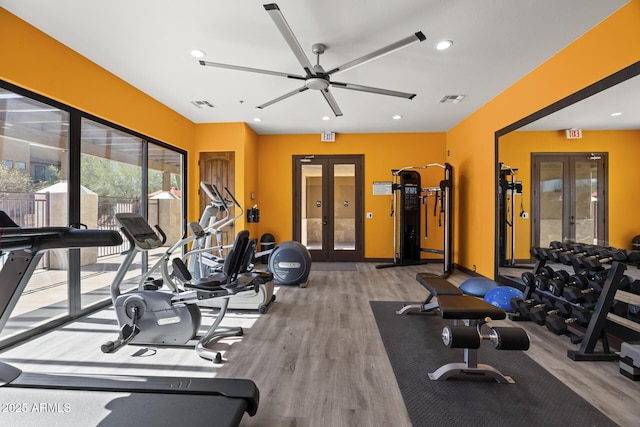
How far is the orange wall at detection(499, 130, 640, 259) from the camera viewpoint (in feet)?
8.84

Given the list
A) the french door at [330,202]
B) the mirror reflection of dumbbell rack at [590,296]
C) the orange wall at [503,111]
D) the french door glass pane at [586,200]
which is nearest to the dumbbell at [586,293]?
the mirror reflection of dumbbell rack at [590,296]

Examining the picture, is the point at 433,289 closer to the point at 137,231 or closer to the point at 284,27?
the point at 284,27

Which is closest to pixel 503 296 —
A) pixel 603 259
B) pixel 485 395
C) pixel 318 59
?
pixel 603 259

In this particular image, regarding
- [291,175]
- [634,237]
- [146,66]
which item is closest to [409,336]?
[634,237]

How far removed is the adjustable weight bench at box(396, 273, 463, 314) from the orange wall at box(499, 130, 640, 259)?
1662 mm

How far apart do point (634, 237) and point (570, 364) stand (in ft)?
4.63

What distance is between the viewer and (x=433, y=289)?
2666 millimetres

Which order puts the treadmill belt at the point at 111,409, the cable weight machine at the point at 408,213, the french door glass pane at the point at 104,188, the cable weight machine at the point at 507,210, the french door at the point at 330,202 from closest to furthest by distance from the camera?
the treadmill belt at the point at 111,409
the french door glass pane at the point at 104,188
the cable weight machine at the point at 507,210
the cable weight machine at the point at 408,213
the french door at the point at 330,202

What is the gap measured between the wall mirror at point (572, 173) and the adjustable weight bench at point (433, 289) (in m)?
1.66

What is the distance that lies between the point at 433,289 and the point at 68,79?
423 cm

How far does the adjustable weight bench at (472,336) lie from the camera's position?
5.71 feet

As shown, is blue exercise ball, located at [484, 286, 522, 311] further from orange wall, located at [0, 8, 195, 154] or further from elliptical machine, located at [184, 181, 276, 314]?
orange wall, located at [0, 8, 195, 154]

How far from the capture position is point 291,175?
250 inches

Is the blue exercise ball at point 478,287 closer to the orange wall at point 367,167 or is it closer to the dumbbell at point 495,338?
the dumbbell at point 495,338
